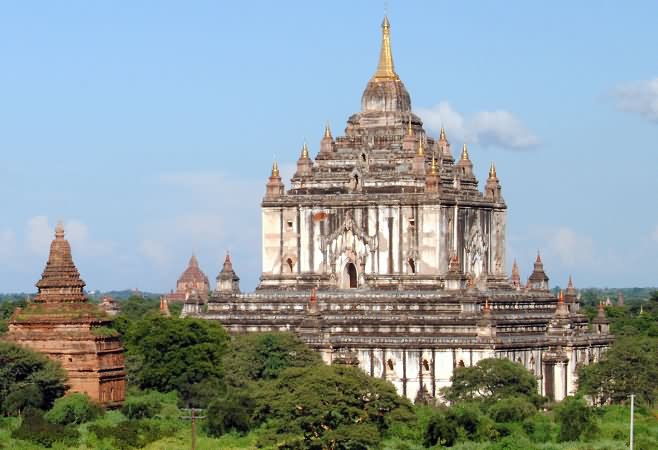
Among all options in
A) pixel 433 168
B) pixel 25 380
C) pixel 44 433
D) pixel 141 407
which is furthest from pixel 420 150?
pixel 44 433

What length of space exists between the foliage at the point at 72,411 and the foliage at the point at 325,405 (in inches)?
249

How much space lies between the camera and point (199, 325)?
303ft

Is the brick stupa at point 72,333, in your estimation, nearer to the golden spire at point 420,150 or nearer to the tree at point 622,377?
the golden spire at point 420,150

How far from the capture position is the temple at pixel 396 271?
301ft

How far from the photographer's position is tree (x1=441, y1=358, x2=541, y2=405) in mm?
86562

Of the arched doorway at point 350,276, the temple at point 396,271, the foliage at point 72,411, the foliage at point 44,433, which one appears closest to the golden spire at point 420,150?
the temple at point 396,271

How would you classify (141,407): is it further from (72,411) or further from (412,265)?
(412,265)

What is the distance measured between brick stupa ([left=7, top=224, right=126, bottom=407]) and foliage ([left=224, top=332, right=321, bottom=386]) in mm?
4316

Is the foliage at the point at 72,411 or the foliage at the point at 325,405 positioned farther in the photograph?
the foliage at the point at 72,411

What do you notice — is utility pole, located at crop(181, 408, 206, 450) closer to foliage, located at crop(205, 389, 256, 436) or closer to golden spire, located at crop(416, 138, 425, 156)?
foliage, located at crop(205, 389, 256, 436)

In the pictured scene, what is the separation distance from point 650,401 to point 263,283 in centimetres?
1742

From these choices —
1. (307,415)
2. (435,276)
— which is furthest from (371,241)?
(307,415)

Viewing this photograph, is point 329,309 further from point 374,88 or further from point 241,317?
point 374,88

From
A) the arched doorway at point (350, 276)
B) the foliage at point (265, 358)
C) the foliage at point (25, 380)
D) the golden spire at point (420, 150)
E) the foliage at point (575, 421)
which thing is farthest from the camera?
the arched doorway at point (350, 276)
